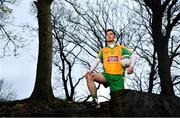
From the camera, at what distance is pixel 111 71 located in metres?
7.38

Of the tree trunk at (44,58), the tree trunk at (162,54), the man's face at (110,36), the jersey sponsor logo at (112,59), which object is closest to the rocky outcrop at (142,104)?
the jersey sponsor logo at (112,59)

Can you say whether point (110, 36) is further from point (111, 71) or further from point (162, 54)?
point (162, 54)

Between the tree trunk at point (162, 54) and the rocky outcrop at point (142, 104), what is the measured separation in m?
8.30

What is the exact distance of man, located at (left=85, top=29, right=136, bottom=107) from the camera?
23.8 ft

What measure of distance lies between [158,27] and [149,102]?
8920 mm

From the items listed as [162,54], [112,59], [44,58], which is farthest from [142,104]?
[162,54]

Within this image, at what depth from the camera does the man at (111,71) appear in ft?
23.8

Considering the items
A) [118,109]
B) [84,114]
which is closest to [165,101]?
[118,109]

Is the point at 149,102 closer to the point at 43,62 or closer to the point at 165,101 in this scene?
the point at 165,101

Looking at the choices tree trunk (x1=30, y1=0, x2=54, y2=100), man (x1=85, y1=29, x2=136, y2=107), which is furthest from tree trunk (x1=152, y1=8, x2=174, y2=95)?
man (x1=85, y1=29, x2=136, y2=107)

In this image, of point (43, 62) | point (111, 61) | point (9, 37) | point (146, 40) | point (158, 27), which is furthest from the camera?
point (146, 40)

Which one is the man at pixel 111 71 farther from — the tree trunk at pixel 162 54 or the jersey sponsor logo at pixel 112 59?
the tree trunk at pixel 162 54

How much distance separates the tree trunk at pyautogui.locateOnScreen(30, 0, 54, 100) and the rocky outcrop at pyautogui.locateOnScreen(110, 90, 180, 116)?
670 cm

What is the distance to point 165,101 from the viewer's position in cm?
615
